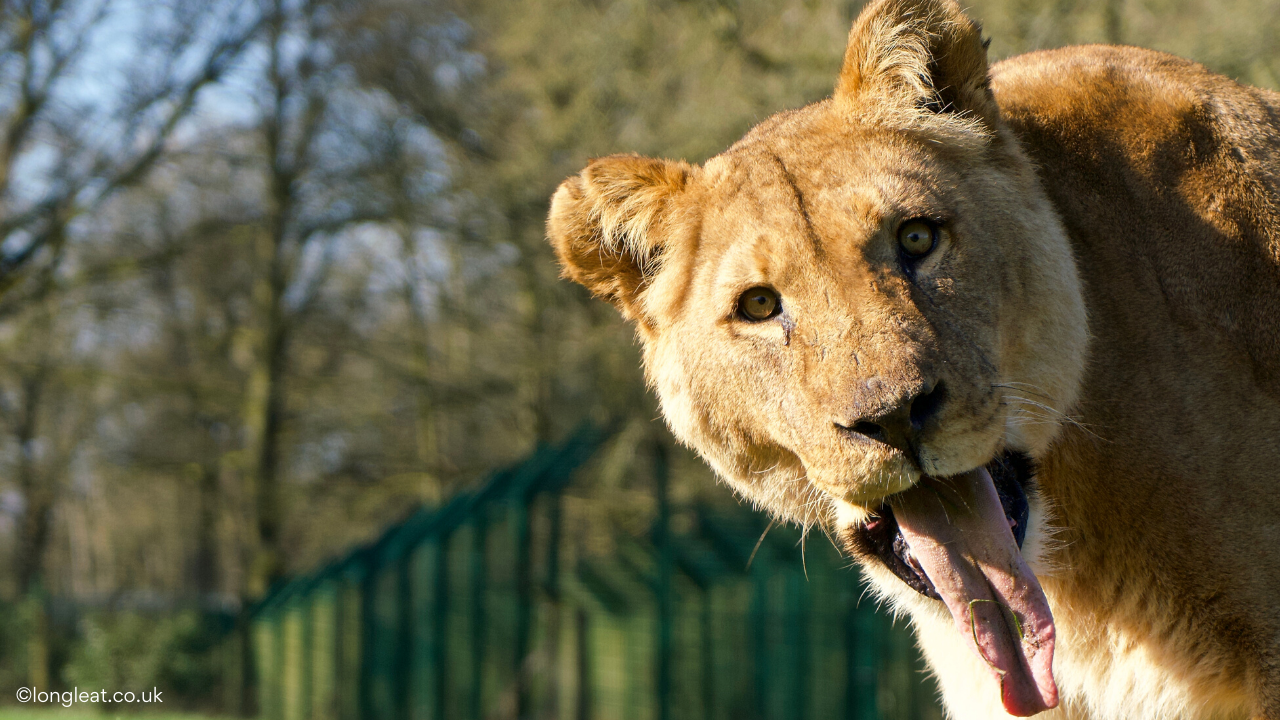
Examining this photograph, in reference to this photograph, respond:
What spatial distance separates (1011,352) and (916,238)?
14.7 inches

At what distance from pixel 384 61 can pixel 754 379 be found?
1534 cm

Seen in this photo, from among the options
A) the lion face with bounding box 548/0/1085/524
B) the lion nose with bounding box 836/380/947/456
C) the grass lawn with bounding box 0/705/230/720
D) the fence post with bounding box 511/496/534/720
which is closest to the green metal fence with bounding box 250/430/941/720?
the fence post with bounding box 511/496/534/720

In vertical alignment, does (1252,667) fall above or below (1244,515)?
below

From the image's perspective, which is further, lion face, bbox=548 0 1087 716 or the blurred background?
the blurred background

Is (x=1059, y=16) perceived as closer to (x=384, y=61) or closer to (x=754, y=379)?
(x=754, y=379)

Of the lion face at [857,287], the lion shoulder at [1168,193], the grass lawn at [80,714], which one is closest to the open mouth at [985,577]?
the lion face at [857,287]

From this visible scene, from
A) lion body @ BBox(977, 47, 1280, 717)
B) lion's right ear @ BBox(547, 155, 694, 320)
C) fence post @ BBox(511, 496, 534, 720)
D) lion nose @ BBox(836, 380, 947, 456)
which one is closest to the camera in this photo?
lion nose @ BBox(836, 380, 947, 456)

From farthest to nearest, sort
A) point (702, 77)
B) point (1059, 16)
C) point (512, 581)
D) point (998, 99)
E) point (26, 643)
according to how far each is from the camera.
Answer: point (26, 643) → point (702, 77) → point (1059, 16) → point (512, 581) → point (998, 99)

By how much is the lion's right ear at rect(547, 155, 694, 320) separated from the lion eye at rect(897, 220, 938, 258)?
77 centimetres

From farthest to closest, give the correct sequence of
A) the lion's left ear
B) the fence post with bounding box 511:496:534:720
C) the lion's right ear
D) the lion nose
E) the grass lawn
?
the fence post with bounding box 511:496:534:720 → the grass lawn → the lion's right ear → the lion's left ear → the lion nose

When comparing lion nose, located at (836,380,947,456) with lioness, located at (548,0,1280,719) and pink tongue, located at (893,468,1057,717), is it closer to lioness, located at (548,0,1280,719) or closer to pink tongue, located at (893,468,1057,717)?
lioness, located at (548,0,1280,719)

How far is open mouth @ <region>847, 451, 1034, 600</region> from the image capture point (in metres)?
2.61

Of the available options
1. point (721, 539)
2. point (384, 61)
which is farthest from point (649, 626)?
point (384, 61)

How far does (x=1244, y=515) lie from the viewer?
2.54m
